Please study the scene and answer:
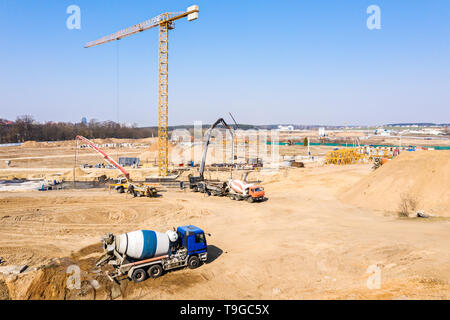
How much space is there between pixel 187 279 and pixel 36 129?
150 m

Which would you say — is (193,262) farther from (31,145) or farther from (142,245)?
(31,145)

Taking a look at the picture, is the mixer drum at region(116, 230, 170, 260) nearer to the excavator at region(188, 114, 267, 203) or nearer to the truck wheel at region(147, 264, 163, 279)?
the truck wheel at region(147, 264, 163, 279)

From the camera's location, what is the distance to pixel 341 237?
21.6 meters

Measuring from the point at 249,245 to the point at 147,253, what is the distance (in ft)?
25.7

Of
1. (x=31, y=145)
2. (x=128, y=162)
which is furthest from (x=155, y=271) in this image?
(x=31, y=145)

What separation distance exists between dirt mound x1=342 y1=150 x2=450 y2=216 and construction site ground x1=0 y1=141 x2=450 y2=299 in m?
0.52

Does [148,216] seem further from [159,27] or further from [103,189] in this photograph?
[159,27]

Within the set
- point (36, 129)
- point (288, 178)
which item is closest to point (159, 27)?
point (288, 178)

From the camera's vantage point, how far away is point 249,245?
21.3m

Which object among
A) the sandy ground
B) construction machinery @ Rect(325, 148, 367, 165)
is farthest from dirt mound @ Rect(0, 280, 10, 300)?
construction machinery @ Rect(325, 148, 367, 165)

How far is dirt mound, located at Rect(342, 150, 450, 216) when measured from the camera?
1073 inches

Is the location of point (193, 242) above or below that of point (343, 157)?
below

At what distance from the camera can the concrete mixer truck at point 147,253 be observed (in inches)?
611

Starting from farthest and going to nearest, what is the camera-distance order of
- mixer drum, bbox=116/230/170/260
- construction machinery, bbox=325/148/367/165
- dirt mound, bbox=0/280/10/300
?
construction machinery, bbox=325/148/367/165 → mixer drum, bbox=116/230/170/260 → dirt mound, bbox=0/280/10/300
